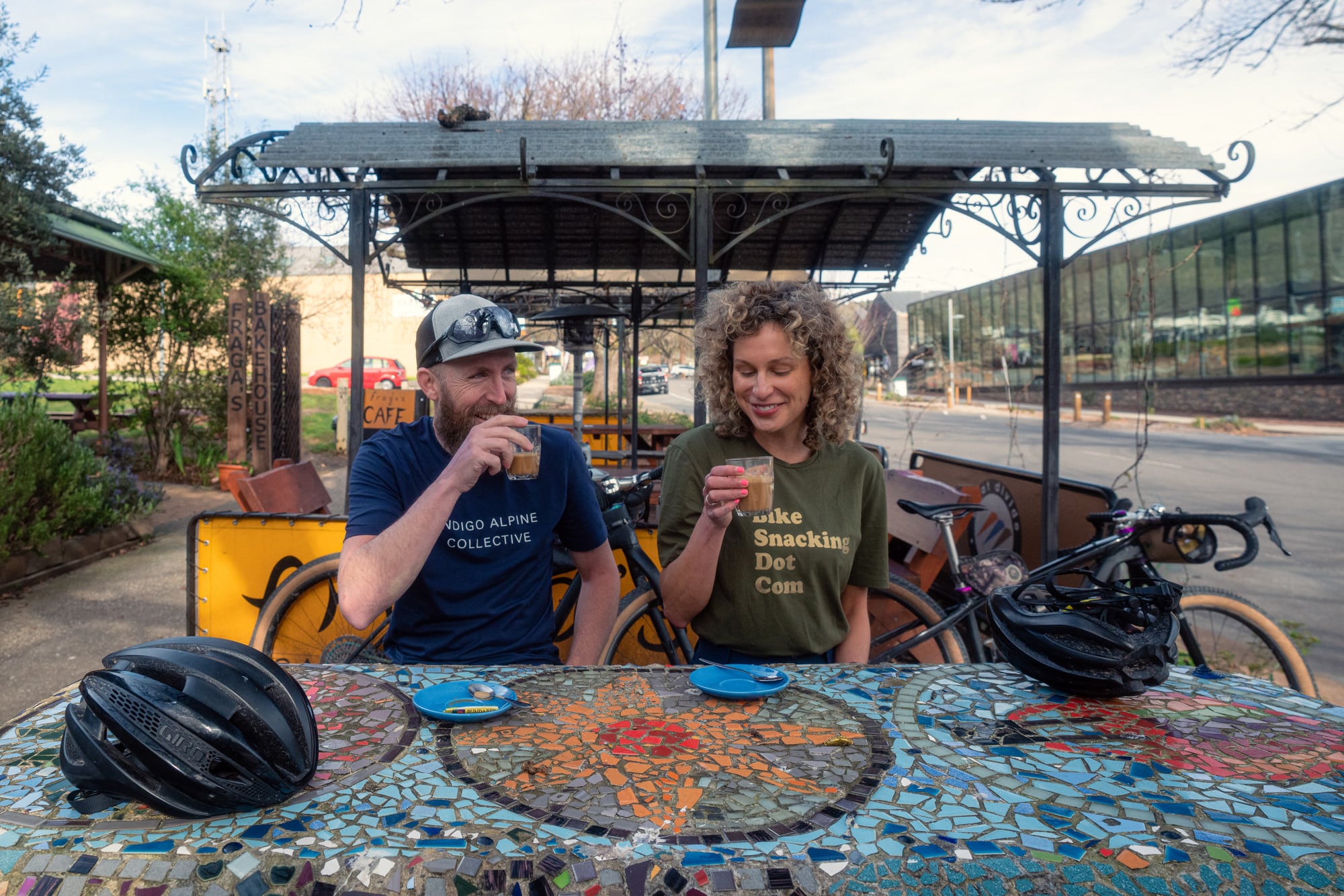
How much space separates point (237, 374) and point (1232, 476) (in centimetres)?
1572

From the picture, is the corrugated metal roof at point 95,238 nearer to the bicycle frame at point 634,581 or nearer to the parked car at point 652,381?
the bicycle frame at point 634,581

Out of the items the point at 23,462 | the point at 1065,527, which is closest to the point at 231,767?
the point at 1065,527

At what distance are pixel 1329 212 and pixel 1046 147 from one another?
86.5 ft

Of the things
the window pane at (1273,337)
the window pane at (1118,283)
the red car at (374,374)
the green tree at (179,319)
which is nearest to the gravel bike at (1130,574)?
the green tree at (179,319)

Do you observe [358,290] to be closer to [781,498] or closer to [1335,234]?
[781,498]

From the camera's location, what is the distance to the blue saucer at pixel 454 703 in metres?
1.41

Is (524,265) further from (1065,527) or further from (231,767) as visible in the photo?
(231,767)

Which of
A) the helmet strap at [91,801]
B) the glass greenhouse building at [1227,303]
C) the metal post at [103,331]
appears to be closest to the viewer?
the helmet strap at [91,801]

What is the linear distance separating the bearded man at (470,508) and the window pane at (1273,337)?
31484 mm

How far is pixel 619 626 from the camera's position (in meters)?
3.41

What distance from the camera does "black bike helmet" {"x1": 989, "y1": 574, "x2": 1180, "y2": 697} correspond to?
4.99ft

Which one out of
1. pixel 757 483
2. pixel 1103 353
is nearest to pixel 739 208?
pixel 757 483

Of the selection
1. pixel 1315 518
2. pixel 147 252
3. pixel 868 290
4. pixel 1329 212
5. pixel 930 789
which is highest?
pixel 1329 212

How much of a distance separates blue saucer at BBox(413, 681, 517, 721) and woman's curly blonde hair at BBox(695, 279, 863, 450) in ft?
3.91
